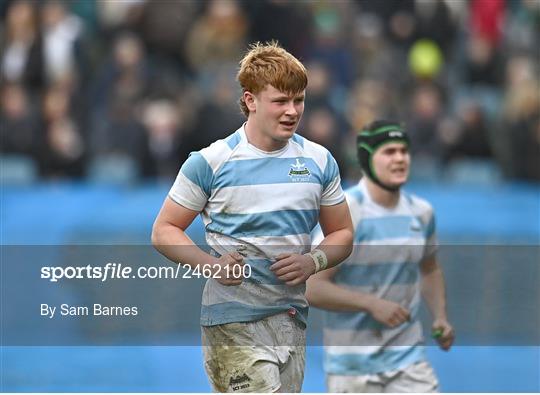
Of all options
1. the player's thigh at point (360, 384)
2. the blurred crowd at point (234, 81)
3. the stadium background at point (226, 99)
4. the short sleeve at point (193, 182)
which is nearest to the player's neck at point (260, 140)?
the short sleeve at point (193, 182)

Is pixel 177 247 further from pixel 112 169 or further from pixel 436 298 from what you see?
pixel 112 169

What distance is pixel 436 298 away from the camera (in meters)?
7.79

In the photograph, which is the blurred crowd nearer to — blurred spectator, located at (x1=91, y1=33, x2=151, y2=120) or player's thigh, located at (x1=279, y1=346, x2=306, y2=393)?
blurred spectator, located at (x1=91, y1=33, x2=151, y2=120)

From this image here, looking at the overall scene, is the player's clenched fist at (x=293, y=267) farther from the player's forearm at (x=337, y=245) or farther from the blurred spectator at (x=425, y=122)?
the blurred spectator at (x=425, y=122)

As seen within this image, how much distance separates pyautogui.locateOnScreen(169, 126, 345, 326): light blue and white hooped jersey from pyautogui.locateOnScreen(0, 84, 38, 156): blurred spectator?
7697 millimetres

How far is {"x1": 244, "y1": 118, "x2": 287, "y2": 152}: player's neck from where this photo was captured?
245 inches

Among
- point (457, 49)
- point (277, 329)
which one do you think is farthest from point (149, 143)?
point (277, 329)

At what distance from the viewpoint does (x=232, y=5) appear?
1518 centimetres

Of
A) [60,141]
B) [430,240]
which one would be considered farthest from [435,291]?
[60,141]

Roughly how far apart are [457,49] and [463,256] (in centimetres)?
705

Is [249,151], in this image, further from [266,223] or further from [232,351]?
[232,351]

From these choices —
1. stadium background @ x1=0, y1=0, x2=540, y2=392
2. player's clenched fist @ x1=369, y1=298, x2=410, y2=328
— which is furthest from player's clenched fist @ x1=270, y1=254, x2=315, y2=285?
stadium background @ x1=0, y1=0, x2=540, y2=392

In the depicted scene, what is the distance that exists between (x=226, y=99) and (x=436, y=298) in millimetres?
6410

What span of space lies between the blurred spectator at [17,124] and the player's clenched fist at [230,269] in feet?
25.6
